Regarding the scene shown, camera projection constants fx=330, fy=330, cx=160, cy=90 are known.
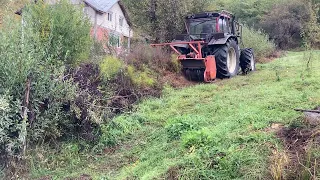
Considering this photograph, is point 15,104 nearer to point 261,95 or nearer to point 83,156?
point 83,156

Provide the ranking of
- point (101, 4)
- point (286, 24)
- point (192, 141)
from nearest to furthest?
point (192, 141) < point (101, 4) < point (286, 24)

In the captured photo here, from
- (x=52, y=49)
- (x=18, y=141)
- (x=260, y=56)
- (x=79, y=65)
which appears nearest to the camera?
(x=18, y=141)

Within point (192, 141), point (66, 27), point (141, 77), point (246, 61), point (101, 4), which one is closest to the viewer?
point (192, 141)

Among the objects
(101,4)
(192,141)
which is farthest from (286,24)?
(192,141)

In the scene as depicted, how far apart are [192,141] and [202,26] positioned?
7179 mm

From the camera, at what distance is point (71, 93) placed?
501 centimetres

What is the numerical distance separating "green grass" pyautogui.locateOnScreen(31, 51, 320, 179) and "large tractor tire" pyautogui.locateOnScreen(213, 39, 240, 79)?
8.53 ft

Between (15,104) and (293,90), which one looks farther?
(293,90)

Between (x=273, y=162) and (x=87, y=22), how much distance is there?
5.44 m

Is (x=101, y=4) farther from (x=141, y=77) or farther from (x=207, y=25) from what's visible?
(x=141, y=77)

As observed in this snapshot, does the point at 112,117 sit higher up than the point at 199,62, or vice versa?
the point at 199,62

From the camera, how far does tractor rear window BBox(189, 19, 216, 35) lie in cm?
1057

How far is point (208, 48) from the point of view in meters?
10.2

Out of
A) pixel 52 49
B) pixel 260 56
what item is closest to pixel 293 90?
pixel 52 49
